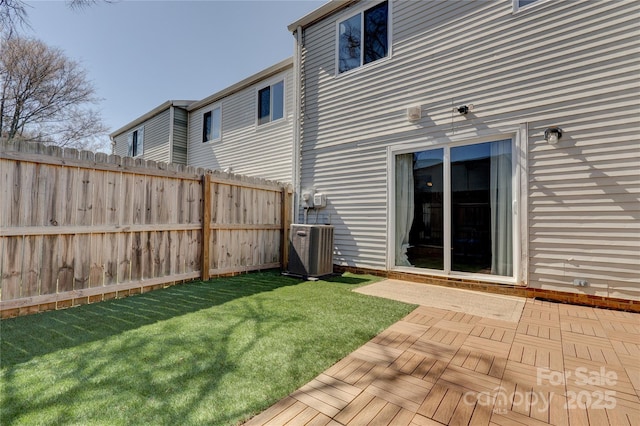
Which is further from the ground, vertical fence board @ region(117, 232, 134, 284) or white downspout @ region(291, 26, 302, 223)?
white downspout @ region(291, 26, 302, 223)

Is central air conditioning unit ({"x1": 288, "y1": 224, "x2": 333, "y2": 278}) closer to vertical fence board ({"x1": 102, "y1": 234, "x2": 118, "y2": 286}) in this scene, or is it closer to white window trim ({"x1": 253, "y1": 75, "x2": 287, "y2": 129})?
vertical fence board ({"x1": 102, "y1": 234, "x2": 118, "y2": 286})

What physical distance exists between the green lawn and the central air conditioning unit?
1228 mm

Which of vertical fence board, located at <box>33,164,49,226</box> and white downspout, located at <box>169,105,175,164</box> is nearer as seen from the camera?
vertical fence board, located at <box>33,164,49,226</box>

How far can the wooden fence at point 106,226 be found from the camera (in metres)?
3.05

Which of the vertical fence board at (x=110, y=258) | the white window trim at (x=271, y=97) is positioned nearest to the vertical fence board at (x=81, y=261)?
the vertical fence board at (x=110, y=258)

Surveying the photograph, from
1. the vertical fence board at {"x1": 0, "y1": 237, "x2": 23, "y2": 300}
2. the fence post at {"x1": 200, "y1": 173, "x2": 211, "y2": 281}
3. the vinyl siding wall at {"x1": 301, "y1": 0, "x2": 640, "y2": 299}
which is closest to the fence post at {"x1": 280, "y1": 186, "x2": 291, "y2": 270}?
the vinyl siding wall at {"x1": 301, "y1": 0, "x2": 640, "y2": 299}

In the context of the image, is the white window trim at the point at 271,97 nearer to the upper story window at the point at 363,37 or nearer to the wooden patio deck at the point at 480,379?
the upper story window at the point at 363,37

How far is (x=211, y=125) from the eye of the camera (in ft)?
33.6

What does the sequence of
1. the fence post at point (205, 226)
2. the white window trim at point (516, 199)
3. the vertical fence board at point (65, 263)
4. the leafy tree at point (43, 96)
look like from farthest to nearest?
the leafy tree at point (43, 96)
the fence post at point (205, 226)
the white window trim at point (516, 199)
the vertical fence board at point (65, 263)

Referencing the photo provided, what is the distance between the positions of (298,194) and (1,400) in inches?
207

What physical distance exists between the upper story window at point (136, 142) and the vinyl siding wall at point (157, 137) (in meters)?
0.26

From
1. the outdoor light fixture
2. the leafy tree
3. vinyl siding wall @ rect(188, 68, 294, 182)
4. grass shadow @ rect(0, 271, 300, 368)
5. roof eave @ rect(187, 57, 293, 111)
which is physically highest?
the leafy tree

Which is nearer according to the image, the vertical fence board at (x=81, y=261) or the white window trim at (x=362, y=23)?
the vertical fence board at (x=81, y=261)

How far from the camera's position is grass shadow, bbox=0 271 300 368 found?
7.81ft
